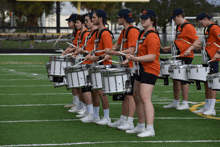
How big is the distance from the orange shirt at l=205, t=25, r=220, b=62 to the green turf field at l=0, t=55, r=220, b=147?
119cm

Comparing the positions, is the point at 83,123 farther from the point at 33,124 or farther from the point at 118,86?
the point at 118,86

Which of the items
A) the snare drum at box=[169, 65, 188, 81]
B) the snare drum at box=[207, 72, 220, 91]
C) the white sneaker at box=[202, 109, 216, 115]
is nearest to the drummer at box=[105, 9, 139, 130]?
the snare drum at box=[207, 72, 220, 91]

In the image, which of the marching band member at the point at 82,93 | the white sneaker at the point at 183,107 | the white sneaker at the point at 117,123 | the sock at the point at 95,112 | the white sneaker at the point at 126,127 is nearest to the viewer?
the white sneaker at the point at 126,127

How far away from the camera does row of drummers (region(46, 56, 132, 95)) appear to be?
5.49 m

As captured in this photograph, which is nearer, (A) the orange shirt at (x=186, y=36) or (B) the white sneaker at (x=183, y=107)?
(A) the orange shirt at (x=186, y=36)

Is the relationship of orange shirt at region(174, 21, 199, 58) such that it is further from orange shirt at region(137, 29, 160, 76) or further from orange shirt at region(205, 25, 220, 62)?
orange shirt at region(137, 29, 160, 76)

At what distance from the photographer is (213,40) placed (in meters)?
7.22

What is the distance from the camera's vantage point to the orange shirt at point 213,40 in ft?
23.4

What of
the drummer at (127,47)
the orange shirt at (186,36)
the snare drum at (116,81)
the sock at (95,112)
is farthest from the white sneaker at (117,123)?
the orange shirt at (186,36)

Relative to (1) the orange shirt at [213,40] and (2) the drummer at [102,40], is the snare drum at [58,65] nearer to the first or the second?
(2) the drummer at [102,40]

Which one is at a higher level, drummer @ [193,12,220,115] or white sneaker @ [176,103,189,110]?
drummer @ [193,12,220,115]

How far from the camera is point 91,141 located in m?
5.52

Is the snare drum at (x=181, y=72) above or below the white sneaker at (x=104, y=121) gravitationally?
above

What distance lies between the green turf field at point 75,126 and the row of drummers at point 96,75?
2.30 ft
